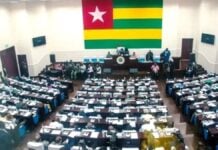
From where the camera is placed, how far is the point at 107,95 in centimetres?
1558

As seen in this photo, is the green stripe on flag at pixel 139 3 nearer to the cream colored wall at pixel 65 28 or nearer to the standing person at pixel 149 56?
the cream colored wall at pixel 65 28

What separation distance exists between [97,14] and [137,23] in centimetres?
335

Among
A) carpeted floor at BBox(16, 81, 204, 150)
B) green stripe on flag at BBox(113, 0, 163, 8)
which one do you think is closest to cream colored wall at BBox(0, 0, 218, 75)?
green stripe on flag at BBox(113, 0, 163, 8)

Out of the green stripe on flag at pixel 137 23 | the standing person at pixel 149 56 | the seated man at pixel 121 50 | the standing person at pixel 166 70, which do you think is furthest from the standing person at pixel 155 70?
the green stripe on flag at pixel 137 23

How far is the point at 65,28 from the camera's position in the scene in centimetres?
2288

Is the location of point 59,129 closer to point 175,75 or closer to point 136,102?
point 136,102

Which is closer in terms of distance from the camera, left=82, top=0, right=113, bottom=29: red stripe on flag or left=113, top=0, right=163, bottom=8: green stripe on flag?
left=113, top=0, right=163, bottom=8: green stripe on flag

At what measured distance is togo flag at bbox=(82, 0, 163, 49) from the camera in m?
22.0

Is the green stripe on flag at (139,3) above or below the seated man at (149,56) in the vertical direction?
above

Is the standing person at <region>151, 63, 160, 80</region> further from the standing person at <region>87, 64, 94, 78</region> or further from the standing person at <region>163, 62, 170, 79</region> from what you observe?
the standing person at <region>87, 64, 94, 78</region>

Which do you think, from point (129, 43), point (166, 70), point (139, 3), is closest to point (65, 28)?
point (129, 43)

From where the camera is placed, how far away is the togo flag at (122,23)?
22.0 m

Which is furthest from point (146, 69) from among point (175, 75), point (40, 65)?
point (40, 65)

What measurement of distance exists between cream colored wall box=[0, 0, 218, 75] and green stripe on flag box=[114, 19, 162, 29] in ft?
2.11
